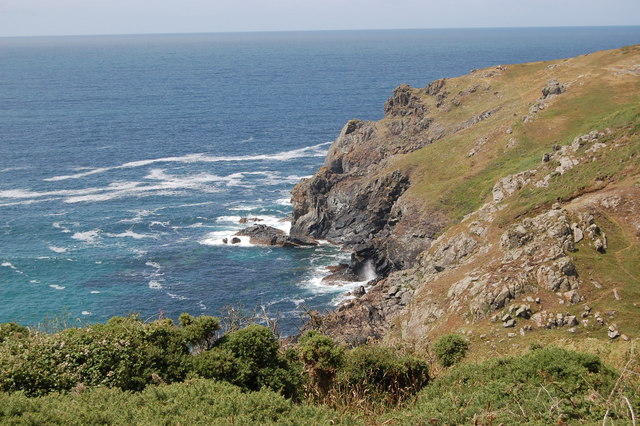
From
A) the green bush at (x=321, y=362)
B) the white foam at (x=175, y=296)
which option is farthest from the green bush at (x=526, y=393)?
the white foam at (x=175, y=296)

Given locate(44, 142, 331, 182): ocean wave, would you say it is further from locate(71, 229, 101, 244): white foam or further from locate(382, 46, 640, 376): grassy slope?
locate(71, 229, 101, 244): white foam

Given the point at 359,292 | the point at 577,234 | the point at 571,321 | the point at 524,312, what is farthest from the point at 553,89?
the point at 571,321

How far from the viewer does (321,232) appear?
345 feet

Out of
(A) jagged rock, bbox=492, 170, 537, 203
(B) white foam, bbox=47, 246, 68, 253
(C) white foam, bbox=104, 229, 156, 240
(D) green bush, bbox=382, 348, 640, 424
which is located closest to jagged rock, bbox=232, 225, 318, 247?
(C) white foam, bbox=104, 229, 156, 240

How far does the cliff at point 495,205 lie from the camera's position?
50.5m

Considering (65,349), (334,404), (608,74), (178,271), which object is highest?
(608,74)

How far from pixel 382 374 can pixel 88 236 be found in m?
84.0

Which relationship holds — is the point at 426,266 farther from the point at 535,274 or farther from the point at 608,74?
the point at 608,74

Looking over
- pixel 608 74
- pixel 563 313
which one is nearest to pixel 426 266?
pixel 563 313

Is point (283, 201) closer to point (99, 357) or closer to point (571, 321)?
point (571, 321)

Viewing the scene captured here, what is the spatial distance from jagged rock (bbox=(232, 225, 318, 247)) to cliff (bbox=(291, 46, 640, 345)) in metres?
3.02

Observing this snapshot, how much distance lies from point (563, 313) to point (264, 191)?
86627 millimetres

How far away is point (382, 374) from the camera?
109 feet

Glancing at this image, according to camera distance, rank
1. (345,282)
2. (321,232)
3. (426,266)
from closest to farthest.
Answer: (426,266) → (345,282) → (321,232)
